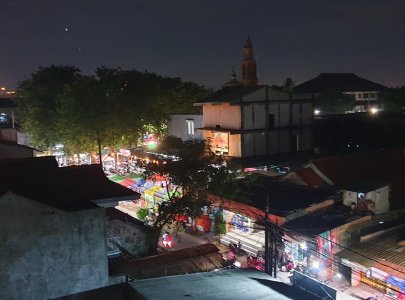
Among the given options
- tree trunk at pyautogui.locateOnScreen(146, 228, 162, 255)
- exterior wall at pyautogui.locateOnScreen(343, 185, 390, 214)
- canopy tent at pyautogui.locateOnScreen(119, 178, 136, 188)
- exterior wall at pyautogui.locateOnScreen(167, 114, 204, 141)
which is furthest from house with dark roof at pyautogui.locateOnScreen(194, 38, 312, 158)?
tree trunk at pyautogui.locateOnScreen(146, 228, 162, 255)

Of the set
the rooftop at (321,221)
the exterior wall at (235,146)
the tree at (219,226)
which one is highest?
the exterior wall at (235,146)

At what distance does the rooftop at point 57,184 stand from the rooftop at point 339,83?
6024 cm

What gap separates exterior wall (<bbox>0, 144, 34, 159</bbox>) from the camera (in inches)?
876

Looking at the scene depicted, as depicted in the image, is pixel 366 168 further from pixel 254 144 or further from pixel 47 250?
pixel 47 250

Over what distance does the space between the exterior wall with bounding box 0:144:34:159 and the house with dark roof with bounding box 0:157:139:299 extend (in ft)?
36.6

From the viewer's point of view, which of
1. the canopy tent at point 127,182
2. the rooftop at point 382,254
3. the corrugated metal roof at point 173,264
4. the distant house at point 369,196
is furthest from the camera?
the canopy tent at point 127,182

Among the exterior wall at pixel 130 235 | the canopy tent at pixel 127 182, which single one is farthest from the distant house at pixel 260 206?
the canopy tent at pixel 127 182

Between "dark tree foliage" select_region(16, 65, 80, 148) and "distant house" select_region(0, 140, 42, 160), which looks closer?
"distant house" select_region(0, 140, 42, 160)

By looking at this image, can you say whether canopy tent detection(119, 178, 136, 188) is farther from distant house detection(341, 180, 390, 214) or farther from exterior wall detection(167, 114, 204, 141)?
distant house detection(341, 180, 390, 214)

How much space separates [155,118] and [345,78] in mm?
49045

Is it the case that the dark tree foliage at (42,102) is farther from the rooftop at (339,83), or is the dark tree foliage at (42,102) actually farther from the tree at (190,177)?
the rooftop at (339,83)

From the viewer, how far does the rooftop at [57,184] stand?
11086 mm

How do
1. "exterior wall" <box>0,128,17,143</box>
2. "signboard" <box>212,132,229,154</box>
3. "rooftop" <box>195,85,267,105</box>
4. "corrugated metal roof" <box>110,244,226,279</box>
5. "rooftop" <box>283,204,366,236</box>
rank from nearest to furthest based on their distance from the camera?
1. "corrugated metal roof" <box>110,244,226,279</box>
2. "rooftop" <box>283,204,366,236</box>
3. "exterior wall" <box>0,128,17,143</box>
4. "rooftop" <box>195,85,267,105</box>
5. "signboard" <box>212,132,229,154</box>

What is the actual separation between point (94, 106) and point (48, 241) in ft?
83.2
